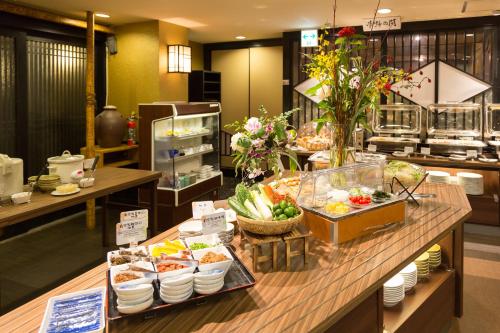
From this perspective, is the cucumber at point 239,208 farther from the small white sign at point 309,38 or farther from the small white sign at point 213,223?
the small white sign at point 309,38

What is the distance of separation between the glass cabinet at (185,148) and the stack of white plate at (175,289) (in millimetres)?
3550

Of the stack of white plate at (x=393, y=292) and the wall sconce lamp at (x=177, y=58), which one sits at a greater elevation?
the wall sconce lamp at (x=177, y=58)

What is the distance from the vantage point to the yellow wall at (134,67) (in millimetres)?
6074

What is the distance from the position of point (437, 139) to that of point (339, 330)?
4.30 meters

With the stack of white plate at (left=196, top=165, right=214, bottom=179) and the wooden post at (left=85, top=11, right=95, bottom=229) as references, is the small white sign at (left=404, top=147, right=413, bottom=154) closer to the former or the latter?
the stack of white plate at (left=196, top=165, right=214, bottom=179)

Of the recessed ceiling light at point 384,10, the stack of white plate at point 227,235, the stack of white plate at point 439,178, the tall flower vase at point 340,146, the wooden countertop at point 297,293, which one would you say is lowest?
the wooden countertop at point 297,293

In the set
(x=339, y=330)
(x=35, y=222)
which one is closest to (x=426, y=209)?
(x=339, y=330)

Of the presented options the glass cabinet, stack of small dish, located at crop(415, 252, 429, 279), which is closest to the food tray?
stack of small dish, located at crop(415, 252, 429, 279)

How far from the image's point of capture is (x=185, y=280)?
1402mm

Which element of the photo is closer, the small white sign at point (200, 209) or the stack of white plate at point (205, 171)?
the small white sign at point (200, 209)

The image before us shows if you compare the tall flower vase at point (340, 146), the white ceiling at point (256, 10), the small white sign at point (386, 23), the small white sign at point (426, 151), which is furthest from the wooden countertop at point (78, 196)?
the small white sign at point (386, 23)

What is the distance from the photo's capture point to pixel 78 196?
10.5ft

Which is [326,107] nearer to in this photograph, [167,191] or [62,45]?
[167,191]

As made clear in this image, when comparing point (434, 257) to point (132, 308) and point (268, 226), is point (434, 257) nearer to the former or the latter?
point (268, 226)
